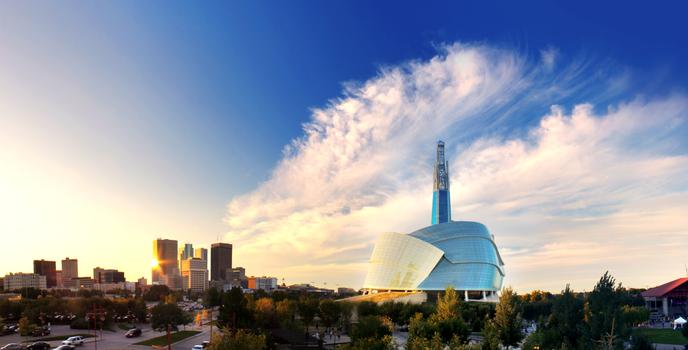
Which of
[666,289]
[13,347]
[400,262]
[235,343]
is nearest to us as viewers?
[235,343]

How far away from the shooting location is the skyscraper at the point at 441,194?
614ft

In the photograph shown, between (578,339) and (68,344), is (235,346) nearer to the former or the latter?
(578,339)

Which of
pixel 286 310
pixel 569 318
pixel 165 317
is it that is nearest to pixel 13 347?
pixel 165 317

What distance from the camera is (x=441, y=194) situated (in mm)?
190125

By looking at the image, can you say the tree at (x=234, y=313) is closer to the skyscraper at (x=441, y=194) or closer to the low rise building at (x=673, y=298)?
the low rise building at (x=673, y=298)

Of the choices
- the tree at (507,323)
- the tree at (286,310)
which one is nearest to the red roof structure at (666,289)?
the tree at (286,310)

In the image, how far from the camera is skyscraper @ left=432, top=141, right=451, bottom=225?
187 meters

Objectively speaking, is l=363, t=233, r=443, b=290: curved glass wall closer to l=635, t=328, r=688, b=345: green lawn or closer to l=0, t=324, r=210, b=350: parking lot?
l=635, t=328, r=688, b=345: green lawn

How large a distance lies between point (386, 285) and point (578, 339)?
103 meters

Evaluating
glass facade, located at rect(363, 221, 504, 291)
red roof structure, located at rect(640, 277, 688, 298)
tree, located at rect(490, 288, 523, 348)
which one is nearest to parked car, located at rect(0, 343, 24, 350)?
tree, located at rect(490, 288, 523, 348)

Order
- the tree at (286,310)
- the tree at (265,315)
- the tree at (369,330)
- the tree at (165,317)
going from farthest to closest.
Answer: the tree at (165,317) < the tree at (286,310) < the tree at (265,315) < the tree at (369,330)

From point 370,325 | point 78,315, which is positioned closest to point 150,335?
point 78,315

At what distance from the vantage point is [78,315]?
8288 centimetres

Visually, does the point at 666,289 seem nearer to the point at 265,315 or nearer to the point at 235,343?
the point at 265,315
